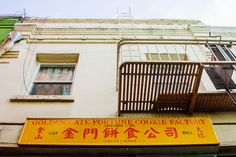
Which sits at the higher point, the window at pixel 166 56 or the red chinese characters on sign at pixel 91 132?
the window at pixel 166 56

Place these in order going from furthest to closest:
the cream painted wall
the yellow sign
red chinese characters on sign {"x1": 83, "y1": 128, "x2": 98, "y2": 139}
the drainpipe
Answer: the drainpipe < the cream painted wall < red chinese characters on sign {"x1": 83, "y1": 128, "x2": 98, "y2": 139} < the yellow sign

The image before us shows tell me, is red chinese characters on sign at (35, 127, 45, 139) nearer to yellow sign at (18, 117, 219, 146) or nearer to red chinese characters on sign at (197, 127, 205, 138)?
yellow sign at (18, 117, 219, 146)

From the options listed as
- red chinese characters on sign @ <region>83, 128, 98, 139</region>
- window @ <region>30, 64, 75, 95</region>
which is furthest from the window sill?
red chinese characters on sign @ <region>83, 128, 98, 139</region>

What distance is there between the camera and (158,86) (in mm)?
6340

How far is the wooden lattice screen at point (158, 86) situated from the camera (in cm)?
614

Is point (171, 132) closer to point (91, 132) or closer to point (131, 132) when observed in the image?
point (131, 132)

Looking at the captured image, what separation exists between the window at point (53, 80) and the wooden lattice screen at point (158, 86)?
2.06 m

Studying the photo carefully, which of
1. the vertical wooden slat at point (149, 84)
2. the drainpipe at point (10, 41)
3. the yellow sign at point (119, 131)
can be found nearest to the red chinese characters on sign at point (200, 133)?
the yellow sign at point (119, 131)

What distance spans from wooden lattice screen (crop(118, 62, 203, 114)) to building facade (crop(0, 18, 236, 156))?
0.07 ft

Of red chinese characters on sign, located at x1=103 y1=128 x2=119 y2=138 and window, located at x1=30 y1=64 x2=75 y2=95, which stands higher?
window, located at x1=30 y1=64 x2=75 y2=95

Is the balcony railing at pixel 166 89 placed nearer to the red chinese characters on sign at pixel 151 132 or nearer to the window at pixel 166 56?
the red chinese characters on sign at pixel 151 132

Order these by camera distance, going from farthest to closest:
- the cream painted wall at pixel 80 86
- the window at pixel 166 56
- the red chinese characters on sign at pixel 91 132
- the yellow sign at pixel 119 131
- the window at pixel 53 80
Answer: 1. the window at pixel 166 56
2. the window at pixel 53 80
3. the cream painted wall at pixel 80 86
4. the red chinese characters on sign at pixel 91 132
5. the yellow sign at pixel 119 131

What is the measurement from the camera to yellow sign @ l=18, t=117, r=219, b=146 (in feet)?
19.1

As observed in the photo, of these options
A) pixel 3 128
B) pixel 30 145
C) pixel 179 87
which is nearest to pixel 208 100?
pixel 179 87
